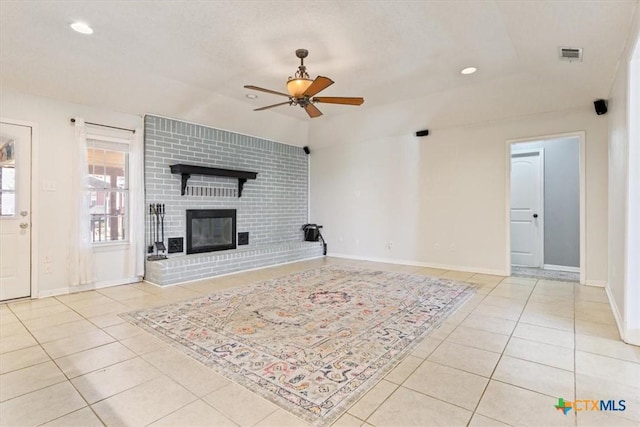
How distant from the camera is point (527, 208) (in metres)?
6.14

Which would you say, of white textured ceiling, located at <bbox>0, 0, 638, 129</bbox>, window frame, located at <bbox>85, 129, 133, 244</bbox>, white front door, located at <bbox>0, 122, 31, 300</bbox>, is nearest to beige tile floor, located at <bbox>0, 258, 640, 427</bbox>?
white front door, located at <bbox>0, 122, 31, 300</bbox>

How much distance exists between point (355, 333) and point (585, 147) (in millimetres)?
4459

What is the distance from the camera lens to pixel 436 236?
19.7 ft

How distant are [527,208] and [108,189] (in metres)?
7.26

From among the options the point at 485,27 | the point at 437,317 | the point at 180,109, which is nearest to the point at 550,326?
the point at 437,317

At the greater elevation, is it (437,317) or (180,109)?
(180,109)

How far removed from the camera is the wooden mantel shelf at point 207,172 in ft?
17.0

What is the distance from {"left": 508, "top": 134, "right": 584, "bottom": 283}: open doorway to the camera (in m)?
5.67

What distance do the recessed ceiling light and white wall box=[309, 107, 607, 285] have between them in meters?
4.24

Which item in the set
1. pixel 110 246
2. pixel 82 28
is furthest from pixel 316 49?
pixel 110 246

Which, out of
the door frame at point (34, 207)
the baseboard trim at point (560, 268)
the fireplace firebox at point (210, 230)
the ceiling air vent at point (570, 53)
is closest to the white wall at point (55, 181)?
the door frame at point (34, 207)

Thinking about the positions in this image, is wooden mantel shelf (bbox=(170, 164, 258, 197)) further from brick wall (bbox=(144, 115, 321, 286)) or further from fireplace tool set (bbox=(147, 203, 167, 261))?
fireplace tool set (bbox=(147, 203, 167, 261))

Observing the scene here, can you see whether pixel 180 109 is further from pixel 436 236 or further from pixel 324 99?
pixel 436 236

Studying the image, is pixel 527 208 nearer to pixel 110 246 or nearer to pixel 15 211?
pixel 110 246
